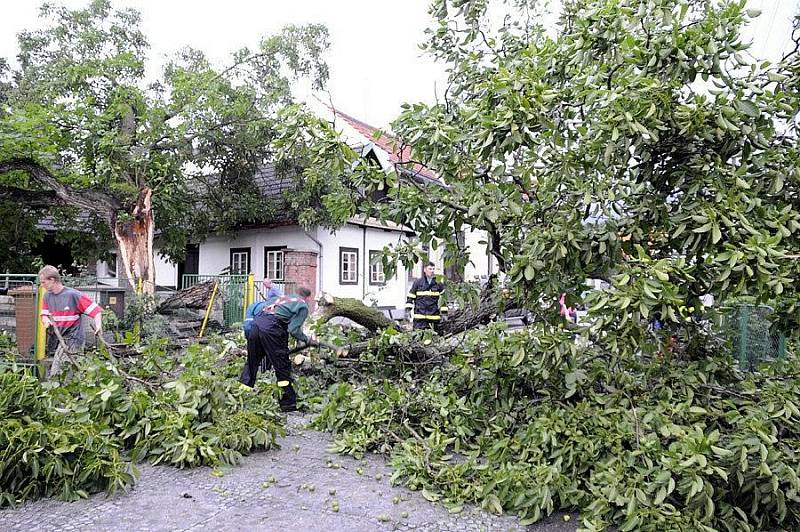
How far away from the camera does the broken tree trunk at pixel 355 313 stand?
838cm

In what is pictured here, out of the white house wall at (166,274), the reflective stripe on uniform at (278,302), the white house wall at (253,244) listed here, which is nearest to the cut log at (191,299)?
the white house wall at (253,244)

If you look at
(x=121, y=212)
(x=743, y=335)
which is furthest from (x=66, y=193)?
(x=743, y=335)

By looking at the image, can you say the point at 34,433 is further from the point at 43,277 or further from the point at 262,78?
the point at 262,78

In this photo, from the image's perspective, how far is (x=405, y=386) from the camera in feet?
21.3

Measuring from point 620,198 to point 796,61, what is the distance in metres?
1.66

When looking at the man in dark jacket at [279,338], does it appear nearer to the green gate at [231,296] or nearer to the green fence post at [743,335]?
the green fence post at [743,335]

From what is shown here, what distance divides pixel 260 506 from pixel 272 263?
48.0 feet

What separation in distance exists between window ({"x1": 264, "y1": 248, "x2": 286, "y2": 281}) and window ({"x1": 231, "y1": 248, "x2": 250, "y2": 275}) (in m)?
0.74

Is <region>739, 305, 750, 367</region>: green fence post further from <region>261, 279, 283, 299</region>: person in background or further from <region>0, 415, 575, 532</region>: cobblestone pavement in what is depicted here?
<region>261, 279, 283, 299</region>: person in background

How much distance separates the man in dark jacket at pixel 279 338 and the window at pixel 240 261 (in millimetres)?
12451

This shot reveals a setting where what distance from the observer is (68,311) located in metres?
7.14

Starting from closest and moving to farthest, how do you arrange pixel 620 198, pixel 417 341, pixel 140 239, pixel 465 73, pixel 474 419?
pixel 620 198 < pixel 474 419 < pixel 465 73 < pixel 417 341 < pixel 140 239

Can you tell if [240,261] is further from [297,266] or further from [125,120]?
[125,120]

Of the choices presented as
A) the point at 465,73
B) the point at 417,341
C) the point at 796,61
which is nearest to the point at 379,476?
the point at 417,341
